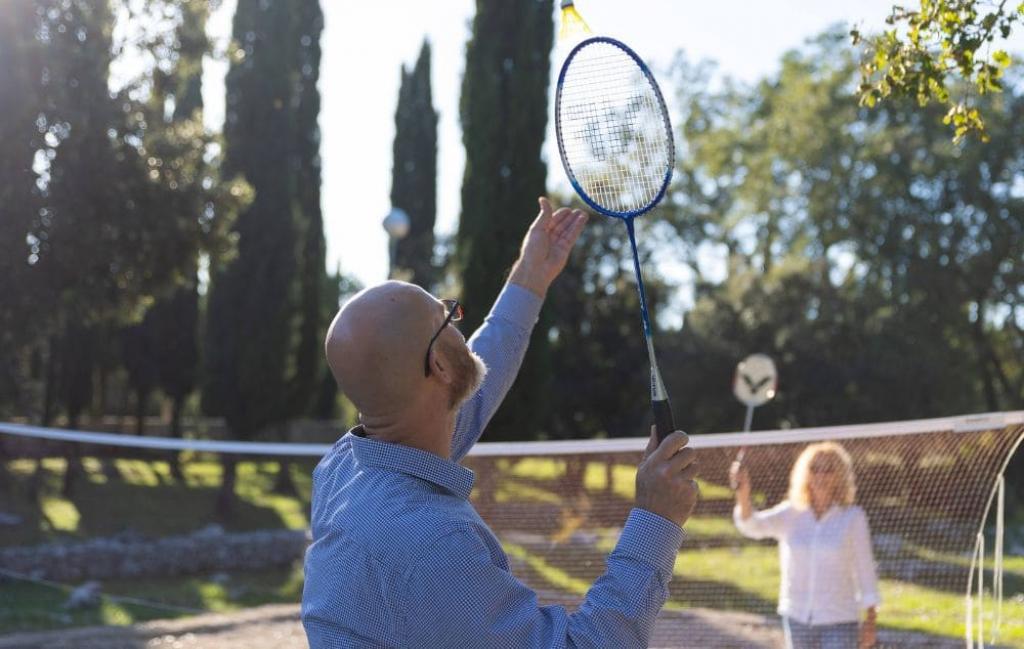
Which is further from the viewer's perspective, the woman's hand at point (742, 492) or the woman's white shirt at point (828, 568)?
the woman's hand at point (742, 492)

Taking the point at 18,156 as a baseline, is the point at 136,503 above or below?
below

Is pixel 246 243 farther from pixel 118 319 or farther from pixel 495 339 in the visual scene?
pixel 495 339

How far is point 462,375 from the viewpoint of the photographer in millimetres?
2625

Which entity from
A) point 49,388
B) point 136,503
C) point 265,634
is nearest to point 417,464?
point 265,634

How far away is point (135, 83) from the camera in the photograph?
17.5 metres

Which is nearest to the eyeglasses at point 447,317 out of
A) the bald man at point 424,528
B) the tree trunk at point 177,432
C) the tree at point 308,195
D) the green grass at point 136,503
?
the bald man at point 424,528

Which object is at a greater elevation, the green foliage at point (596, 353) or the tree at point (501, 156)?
the tree at point (501, 156)

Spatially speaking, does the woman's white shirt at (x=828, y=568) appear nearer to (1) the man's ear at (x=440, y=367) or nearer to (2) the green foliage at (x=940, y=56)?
(2) the green foliage at (x=940, y=56)

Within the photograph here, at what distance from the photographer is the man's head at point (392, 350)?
2480 millimetres

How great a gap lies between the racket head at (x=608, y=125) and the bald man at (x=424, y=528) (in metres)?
1.09

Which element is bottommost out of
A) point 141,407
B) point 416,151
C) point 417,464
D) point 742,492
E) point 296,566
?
point 296,566

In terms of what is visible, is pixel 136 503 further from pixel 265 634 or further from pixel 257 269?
pixel 265 634

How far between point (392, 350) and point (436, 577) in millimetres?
493

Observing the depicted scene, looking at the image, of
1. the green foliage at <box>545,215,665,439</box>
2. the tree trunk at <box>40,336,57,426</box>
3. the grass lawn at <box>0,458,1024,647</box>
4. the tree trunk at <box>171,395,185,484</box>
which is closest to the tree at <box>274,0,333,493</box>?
the tree trunk at <box>171,395,185,484</box>
